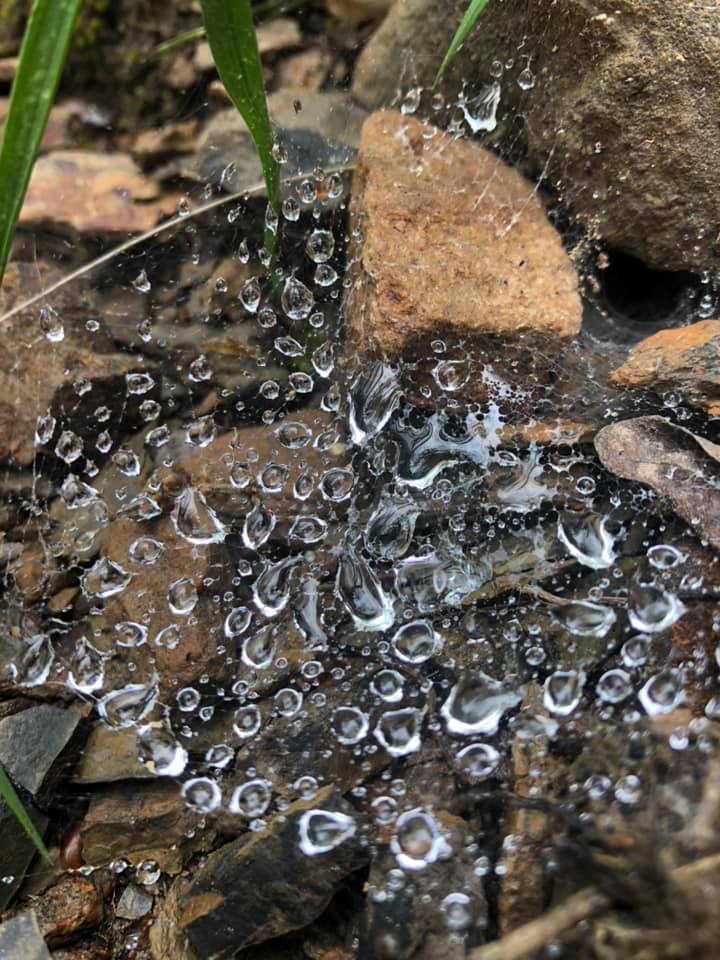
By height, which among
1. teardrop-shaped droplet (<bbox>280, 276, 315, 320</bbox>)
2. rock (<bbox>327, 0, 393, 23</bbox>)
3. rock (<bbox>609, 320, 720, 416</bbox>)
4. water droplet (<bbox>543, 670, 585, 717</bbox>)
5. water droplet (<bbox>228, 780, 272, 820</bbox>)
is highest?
rock (<bbox>327, 0, 393, 23</bbox>)

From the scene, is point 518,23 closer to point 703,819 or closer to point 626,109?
point 626,109

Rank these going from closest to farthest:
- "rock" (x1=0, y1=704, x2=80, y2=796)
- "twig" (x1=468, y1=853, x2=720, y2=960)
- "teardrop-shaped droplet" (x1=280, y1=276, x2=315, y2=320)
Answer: "twig" (x1=468, y1=853, x2=720, y2=960)
"rock" (x1=0, y1=704, x2=80, y2=796)
"teardrop-shaped droplet" (x1=280, y1=276, x2=315, y2=320)

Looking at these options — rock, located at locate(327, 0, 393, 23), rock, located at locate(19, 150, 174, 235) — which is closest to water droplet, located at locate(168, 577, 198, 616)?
rock, located at locate(19, 150, 174, 235)

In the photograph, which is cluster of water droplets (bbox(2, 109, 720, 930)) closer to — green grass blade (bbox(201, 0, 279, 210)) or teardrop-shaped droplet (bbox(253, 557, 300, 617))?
teardrop-shaped droplet (bbox(253, 557, 300, 617))

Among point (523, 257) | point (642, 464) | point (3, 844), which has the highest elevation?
point (523, 257)

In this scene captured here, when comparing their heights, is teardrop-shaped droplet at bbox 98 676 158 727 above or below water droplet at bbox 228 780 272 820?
below

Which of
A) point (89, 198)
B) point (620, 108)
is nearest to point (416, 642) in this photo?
point (620, 108)

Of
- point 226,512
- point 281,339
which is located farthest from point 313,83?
point 226,512
